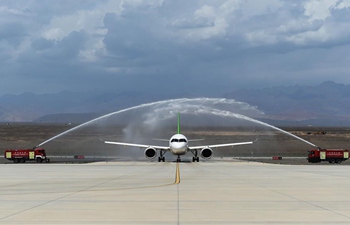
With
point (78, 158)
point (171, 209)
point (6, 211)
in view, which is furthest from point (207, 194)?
point (78, 158)

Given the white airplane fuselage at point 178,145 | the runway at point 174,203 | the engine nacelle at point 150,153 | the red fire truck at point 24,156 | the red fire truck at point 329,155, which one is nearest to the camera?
the runway at point 174,203

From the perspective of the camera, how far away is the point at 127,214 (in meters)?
22.8

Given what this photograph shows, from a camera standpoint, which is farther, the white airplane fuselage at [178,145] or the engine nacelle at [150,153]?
the engine nacelle at [150,153]

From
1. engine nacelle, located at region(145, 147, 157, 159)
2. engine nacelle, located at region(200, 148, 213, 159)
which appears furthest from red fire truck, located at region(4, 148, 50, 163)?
engine nacelle, located at region(200, 148, 213, 159)

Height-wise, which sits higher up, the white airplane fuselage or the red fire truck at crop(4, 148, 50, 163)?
the white airplane fuselage

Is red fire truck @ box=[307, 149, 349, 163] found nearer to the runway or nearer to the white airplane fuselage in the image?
the white airplane fuselage

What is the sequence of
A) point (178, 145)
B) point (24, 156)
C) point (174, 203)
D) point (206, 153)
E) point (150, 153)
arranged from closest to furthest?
point (174, 203), point (24, 156), point (178, 145), point (150, 153), point (206, 153)

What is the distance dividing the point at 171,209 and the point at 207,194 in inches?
272

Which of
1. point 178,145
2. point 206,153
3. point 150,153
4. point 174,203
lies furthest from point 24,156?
point 174,203

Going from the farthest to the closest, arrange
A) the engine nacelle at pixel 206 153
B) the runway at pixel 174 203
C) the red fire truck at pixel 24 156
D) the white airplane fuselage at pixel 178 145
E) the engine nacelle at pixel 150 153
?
the engine nacelle at pixel 206 153, the engine nacelle at pixel 150 153, the white airplane fuselage at pixel 178 145, the red fire truck at pixel 24 156, the runway at pixel 174 203

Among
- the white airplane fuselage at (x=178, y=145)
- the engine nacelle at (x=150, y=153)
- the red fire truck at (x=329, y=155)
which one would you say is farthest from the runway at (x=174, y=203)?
the engine nacelle at (x=150, y=153)

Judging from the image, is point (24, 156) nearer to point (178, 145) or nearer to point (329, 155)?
point (178, 145)

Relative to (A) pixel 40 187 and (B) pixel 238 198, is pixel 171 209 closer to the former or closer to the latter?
(B) pixel 238 198

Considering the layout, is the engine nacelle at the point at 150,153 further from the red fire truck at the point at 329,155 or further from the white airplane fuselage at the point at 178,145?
the red fire truck at the point at 329,155
